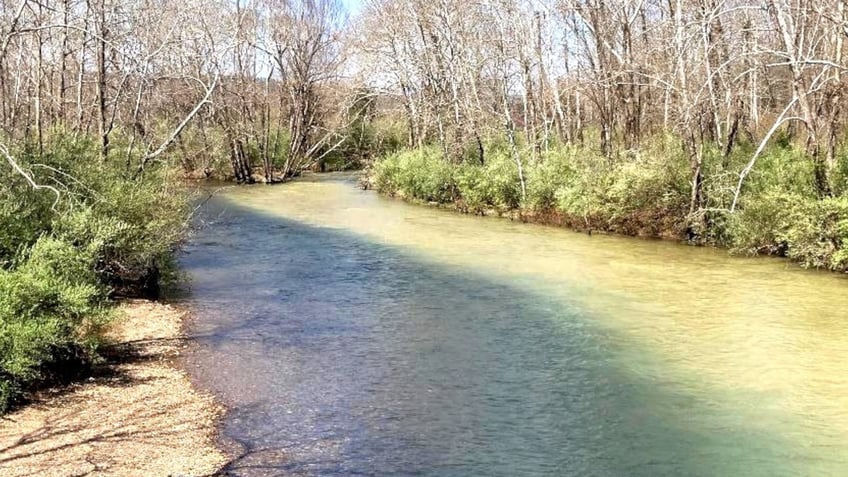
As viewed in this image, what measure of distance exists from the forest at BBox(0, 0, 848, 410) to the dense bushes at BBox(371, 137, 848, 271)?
0.25ft

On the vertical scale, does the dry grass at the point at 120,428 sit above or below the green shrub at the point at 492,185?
below

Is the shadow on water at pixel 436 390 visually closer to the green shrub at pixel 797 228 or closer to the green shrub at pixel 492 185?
the green shrub at pixel 797 228

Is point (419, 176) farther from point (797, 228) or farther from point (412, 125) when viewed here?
point (797, 228)

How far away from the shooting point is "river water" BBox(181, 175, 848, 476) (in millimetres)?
8172

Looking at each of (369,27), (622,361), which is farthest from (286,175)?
(622,361)

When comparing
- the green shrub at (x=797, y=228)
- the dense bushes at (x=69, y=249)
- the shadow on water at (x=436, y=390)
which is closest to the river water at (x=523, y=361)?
the shadow on water at (x=436, y=390)

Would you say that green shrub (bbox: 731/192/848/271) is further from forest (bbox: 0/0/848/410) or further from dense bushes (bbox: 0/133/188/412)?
dense bushes (bbox: 0/133/188/412)

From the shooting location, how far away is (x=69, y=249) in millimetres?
10594

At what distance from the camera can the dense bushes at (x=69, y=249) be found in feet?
29.7

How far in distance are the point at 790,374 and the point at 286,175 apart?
39348 mm

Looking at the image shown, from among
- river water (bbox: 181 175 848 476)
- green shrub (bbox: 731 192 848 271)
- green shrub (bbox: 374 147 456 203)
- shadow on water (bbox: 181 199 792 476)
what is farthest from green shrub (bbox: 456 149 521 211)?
shadow on water (bbox: 181 199 792 476)

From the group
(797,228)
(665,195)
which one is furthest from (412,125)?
(797,228)

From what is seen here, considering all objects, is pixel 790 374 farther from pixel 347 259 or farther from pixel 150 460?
pixel 347 259

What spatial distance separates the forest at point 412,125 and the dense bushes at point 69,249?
0.14 feet
